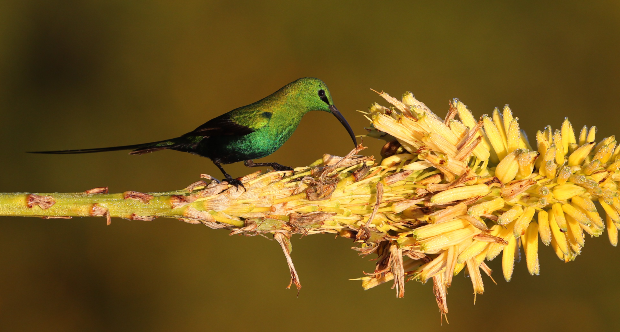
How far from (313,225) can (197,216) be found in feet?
0.45

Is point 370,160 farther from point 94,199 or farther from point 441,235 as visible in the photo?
point 94,199

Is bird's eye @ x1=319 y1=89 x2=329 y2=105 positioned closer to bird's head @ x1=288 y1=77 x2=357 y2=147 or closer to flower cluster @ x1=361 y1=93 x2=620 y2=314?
bird's head @ x1=288 y1=77 x2=357 y2=147

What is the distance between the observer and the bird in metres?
0.64

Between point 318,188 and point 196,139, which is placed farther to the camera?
point 196,139

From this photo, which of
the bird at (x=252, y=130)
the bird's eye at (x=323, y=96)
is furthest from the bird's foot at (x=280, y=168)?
the bird's eye at (x=323, y=96)

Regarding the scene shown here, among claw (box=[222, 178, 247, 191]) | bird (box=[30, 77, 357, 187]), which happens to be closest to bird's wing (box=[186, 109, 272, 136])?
bird (box=[30, 77, 357, 187])

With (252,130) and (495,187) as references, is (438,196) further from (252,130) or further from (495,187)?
(252,130)

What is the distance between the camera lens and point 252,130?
64cm

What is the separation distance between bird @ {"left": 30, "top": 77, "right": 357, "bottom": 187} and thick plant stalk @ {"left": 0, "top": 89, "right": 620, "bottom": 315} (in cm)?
7

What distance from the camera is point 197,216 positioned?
0.54 m

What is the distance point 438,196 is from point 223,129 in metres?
0.30

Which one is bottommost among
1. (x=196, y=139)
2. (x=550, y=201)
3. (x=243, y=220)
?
(x=550, y=201)

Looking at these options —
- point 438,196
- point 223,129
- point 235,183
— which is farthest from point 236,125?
point 438,196

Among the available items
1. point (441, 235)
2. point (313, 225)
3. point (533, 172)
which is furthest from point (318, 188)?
point (533, 172)
